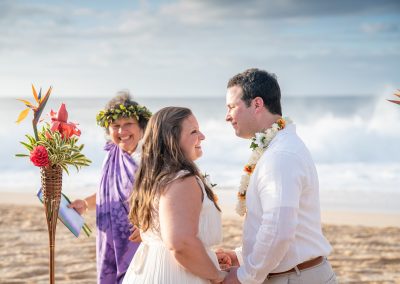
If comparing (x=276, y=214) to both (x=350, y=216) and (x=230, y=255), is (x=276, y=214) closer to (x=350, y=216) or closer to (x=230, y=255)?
(x=230, y=255)

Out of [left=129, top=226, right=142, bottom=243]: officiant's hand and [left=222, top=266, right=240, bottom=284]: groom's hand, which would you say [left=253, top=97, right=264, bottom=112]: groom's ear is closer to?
[left=222, top=266, right=240, bottom=284]: groom's hand

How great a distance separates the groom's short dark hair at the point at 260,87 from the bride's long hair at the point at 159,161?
307mm

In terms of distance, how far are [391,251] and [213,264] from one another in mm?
5497

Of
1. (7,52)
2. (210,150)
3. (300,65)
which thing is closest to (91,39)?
(7,52)

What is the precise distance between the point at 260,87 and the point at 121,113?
1.57m

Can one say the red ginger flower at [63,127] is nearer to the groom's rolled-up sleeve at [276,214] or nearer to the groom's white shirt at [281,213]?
the groom's white shirt at [281,213]

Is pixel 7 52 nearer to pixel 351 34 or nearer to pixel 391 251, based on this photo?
pixel 351 34

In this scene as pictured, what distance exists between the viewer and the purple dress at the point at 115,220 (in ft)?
15.2

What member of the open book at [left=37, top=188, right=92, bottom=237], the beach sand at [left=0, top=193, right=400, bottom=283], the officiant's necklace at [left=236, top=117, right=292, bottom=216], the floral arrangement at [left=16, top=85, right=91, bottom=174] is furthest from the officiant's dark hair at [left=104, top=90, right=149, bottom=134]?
the beach sand at [left=0, top=193, right=400, bottom=283]

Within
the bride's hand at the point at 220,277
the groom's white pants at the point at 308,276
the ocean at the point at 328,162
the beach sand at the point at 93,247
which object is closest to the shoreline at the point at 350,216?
the beach sand at the point at 93,247

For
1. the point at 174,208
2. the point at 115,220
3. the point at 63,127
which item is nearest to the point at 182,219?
the point at 174,208

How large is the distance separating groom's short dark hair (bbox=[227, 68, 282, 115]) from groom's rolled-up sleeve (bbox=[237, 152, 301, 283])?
33 cm

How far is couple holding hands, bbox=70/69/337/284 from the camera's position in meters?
3.12

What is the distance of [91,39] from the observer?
58.0m
